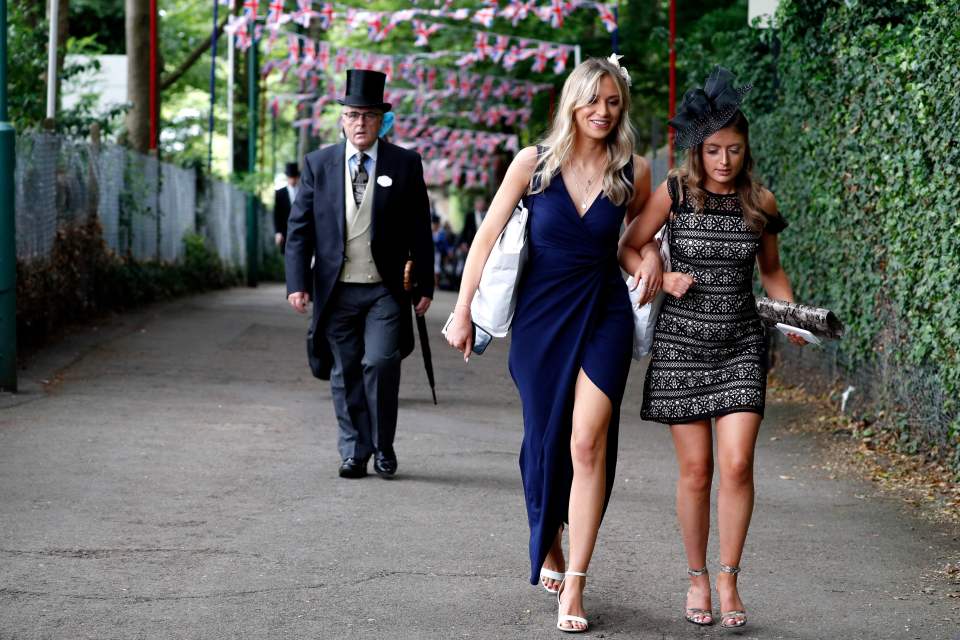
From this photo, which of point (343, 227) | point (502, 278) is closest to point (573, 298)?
point (502, 278)

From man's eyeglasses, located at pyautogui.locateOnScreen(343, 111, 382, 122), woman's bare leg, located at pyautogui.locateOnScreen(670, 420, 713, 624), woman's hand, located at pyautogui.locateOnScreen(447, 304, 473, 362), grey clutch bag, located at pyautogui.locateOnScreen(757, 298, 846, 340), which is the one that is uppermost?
man's eyeglasses, located at pyautogui.locateOnScreen(343, 111, 382, 122)

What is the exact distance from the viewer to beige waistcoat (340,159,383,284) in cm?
809

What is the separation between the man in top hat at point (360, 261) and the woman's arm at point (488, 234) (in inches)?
107

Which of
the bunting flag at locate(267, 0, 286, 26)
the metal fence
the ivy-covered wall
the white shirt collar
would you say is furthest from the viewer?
the bunting flag at locate(267, 0, 286, 26)

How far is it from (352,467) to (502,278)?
2941 millimetres

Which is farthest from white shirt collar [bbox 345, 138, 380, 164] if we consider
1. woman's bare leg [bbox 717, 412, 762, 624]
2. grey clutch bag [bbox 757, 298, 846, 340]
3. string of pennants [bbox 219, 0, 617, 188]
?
string of pennants [bbox 219, 0, 617, 188]

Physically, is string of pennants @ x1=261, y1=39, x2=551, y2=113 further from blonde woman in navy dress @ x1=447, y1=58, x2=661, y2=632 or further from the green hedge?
blonde woman in navy dress @ x1=447, y1=58, x2=661, y2=632

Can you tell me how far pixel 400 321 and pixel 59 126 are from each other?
10.8 m

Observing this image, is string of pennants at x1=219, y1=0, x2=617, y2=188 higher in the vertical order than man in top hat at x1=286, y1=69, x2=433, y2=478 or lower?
higher

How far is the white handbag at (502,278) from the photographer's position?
5.27 meters

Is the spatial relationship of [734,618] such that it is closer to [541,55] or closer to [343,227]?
[343,227]

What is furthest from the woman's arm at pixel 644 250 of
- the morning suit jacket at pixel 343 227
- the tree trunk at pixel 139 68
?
the tree trunk at pixel 139 68

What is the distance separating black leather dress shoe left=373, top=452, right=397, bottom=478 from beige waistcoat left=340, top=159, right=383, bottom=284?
0.93 m

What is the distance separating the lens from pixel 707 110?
5227mm
